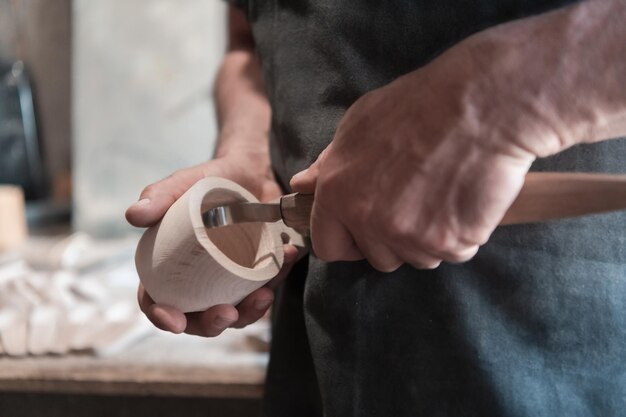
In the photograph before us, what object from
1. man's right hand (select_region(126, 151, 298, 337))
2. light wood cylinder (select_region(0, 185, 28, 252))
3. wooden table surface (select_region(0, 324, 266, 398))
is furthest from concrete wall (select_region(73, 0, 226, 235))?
man's right hand (select_region(126, 151, 298, 337))

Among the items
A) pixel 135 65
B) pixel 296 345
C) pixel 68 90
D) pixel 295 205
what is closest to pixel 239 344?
pixel 296 345

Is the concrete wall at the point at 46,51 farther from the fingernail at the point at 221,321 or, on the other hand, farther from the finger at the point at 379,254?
the finger at the point at 379,254

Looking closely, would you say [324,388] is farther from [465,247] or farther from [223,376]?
[223,376]

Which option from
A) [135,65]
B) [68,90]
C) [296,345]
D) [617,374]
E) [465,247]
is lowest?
[68,90]

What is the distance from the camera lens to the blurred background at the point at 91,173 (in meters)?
0.90

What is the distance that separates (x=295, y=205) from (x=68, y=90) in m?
1.29

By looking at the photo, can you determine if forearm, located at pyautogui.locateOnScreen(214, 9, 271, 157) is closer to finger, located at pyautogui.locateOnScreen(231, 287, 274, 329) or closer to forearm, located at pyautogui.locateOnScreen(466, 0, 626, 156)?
finger, located at pyautogui.locateOnScreen(231, 287, 274, 329)

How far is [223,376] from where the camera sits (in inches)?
34.1

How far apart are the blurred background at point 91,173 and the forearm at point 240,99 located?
34cm

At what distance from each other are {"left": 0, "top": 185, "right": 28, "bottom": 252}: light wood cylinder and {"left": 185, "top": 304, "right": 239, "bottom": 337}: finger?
3.02ft

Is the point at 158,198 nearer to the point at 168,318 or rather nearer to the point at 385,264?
the point at 168,318

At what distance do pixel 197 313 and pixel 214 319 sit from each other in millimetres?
26

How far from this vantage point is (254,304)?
55 cm

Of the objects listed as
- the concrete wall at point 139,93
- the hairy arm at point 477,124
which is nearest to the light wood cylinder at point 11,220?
the concrete wall at point 139,93
